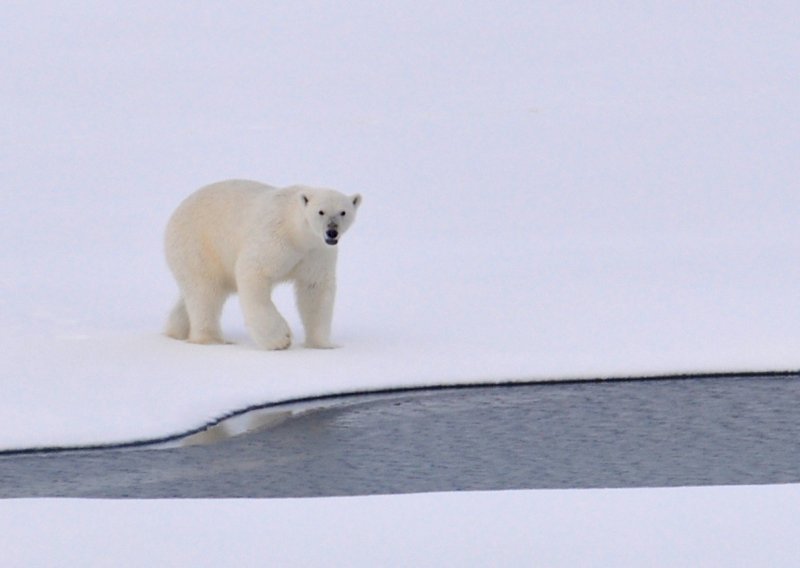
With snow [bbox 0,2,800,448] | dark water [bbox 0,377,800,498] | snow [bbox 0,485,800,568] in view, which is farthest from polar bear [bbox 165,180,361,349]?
snow [bbox 0,485,800,568]

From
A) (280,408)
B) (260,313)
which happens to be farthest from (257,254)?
(280,408)

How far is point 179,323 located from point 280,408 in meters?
1.77

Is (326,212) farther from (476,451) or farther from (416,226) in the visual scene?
(416,226)

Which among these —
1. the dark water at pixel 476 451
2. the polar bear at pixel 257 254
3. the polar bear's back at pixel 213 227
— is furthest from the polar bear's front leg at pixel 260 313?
the dark water at pixel 476 451

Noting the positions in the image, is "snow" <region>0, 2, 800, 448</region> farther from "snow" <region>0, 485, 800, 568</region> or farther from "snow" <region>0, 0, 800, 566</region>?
"snow" <region>0, 485, 800, 568</region>

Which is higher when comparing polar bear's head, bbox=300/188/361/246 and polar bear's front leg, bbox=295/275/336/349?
polar bear's head, bbox=300/188/361/246

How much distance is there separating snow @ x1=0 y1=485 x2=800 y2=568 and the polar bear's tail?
3905 mm

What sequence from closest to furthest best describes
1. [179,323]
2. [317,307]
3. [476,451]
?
[476,451] < [317,307] < [179,323]

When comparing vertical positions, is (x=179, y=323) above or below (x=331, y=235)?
below

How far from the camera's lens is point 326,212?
835cm

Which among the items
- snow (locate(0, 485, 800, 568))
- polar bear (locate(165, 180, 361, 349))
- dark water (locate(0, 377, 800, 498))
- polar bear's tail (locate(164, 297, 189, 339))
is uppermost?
polar bear (locate(165, 180, 361, 349))

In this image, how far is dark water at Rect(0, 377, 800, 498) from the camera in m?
6.28

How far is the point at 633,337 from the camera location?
363 inches

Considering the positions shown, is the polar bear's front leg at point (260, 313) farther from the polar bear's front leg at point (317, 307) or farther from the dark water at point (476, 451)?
the dark water at point (476, 451)
